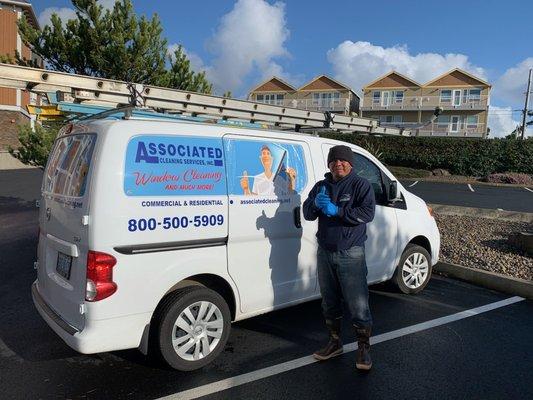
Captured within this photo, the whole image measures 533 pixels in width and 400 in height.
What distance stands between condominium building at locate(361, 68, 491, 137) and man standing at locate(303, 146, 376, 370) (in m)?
54.0

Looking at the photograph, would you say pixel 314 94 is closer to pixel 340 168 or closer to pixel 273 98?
pixel 273 98

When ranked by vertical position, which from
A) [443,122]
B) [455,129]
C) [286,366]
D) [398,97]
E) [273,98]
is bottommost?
[286,366]

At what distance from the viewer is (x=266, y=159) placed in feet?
13.5

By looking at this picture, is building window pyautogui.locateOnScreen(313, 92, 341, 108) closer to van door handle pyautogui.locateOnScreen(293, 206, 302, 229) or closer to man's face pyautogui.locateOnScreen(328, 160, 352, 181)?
van door handle pyautogui.locateOnScreen(293, 206, 302, 229)

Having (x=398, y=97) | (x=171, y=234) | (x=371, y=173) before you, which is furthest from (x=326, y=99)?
(x=171, y=234)

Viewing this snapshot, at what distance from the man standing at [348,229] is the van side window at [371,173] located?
1.31 metres

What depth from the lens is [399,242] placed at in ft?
17.3

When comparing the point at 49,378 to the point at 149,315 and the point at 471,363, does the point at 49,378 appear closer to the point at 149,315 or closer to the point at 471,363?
the point at 149,315

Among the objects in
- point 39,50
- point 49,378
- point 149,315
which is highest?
point 39,50

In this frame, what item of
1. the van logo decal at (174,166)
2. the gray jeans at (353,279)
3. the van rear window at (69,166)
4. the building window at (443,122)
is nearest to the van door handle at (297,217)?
the gray jeans at (353,279)

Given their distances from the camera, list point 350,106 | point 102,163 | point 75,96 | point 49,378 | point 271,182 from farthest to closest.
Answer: point 350,106
point 75,96
point 271,182
point 49,378
point 102,163

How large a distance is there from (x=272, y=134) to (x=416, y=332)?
2.43m

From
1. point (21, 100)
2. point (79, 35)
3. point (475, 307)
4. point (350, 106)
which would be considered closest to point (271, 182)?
point (475, 307)

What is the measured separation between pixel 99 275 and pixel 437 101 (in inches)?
2373
